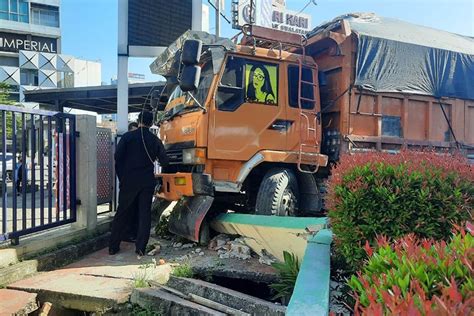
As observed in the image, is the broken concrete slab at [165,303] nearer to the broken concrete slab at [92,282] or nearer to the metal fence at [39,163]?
the broken concrete slab at [92,282]

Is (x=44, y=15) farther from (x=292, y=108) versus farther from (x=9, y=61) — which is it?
(x=292, y=108)

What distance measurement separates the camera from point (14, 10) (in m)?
38.0

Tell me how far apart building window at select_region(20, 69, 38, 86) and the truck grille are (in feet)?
118

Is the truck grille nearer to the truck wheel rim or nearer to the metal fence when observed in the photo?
the metal fence

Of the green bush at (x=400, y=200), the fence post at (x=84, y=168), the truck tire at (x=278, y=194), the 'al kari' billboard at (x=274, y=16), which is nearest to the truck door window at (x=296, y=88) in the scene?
the truck tire at (x=278, y=194)

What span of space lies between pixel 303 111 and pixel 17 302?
3.95 m

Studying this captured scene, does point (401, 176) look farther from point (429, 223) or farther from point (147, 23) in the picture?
point (147, 23)

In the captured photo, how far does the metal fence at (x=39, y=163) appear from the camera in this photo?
3.93 metres

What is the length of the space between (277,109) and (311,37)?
1.37 metres

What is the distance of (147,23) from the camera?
7086 mm

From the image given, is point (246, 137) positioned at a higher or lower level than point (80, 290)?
higher

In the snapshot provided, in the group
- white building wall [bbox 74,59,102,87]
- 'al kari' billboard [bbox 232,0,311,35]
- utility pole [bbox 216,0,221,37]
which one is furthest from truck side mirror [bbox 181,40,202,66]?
white building wall [bbox 74,59,102,87]

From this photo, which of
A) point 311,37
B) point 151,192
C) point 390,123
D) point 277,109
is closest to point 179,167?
point 151,192

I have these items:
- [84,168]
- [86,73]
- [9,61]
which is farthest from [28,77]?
[84,168]
